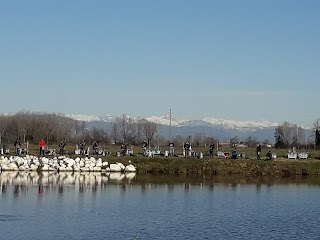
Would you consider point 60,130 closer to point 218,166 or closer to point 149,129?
point 149,129

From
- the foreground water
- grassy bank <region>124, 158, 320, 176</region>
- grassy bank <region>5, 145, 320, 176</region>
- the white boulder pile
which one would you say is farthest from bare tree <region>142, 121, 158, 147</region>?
the foreground water

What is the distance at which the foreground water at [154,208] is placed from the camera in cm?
2681

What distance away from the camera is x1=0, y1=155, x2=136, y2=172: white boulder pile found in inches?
2235

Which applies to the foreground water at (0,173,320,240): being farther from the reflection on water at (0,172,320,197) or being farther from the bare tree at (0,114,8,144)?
the bare tree at (0,114,8,144)

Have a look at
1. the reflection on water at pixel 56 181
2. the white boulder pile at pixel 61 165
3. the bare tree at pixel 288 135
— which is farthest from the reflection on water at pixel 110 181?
the bare tree at pixel 288 135

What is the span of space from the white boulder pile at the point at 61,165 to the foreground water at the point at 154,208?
14.8 ft

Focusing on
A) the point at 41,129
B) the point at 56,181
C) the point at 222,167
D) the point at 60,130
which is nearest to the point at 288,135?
the point at 60,130

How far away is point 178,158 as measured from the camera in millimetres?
61250

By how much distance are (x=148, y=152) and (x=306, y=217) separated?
3226 centimetres

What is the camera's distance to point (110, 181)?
49.1 m

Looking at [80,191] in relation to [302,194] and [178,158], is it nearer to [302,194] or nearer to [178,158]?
[302,194]

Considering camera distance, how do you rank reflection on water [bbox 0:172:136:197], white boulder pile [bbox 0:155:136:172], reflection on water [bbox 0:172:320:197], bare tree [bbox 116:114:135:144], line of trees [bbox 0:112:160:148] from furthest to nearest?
1. bare tree [bbox 116:114:135:144]
2. line of trees [bbox 0:112:160:148]
3. white boulder pile [bbox 0:155:136:172]
4. reflection on water [bbox 0:172:320:197]
5. reflection on water [bbox 0:172:136:197]

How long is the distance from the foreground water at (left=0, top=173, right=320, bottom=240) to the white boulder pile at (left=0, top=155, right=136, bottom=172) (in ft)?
14.8

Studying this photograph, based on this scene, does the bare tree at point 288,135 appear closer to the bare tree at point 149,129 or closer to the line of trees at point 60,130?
the line of trees at point 60,130
